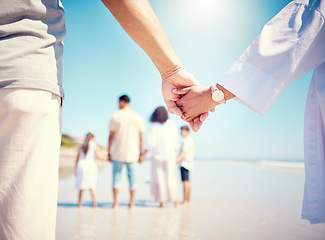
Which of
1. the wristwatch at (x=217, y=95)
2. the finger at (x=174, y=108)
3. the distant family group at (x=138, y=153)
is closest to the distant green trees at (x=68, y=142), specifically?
the distant family group at (x=138, y=153)

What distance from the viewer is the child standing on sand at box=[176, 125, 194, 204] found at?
18.1 ft

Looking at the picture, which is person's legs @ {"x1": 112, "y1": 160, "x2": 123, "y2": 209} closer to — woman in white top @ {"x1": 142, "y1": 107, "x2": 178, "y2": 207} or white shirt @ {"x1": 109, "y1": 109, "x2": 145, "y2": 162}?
white shirt @ {"x1": 109, "y1": 109, "x2": 145, "y2": 162}

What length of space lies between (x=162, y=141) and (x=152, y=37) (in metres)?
4.13

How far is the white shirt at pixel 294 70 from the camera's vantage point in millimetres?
1519

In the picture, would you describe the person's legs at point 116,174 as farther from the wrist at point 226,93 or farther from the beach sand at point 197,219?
the wrist at point 226,93

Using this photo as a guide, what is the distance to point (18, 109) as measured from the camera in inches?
34.7

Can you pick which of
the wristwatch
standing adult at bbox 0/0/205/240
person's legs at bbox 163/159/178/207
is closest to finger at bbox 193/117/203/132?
the wristwatch

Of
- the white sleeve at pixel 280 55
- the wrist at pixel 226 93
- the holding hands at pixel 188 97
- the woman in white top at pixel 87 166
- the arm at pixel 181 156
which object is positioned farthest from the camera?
the arm at pixel 181 156

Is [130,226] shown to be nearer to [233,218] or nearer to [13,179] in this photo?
[233,218]

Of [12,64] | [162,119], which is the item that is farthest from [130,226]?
[12,64]

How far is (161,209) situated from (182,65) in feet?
12.4

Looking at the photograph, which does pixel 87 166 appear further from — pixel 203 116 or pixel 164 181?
pixel 203 116

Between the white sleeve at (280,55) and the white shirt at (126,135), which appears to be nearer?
the white sleeve at (280,55)

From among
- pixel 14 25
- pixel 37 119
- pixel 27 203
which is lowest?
pixel 27 203
